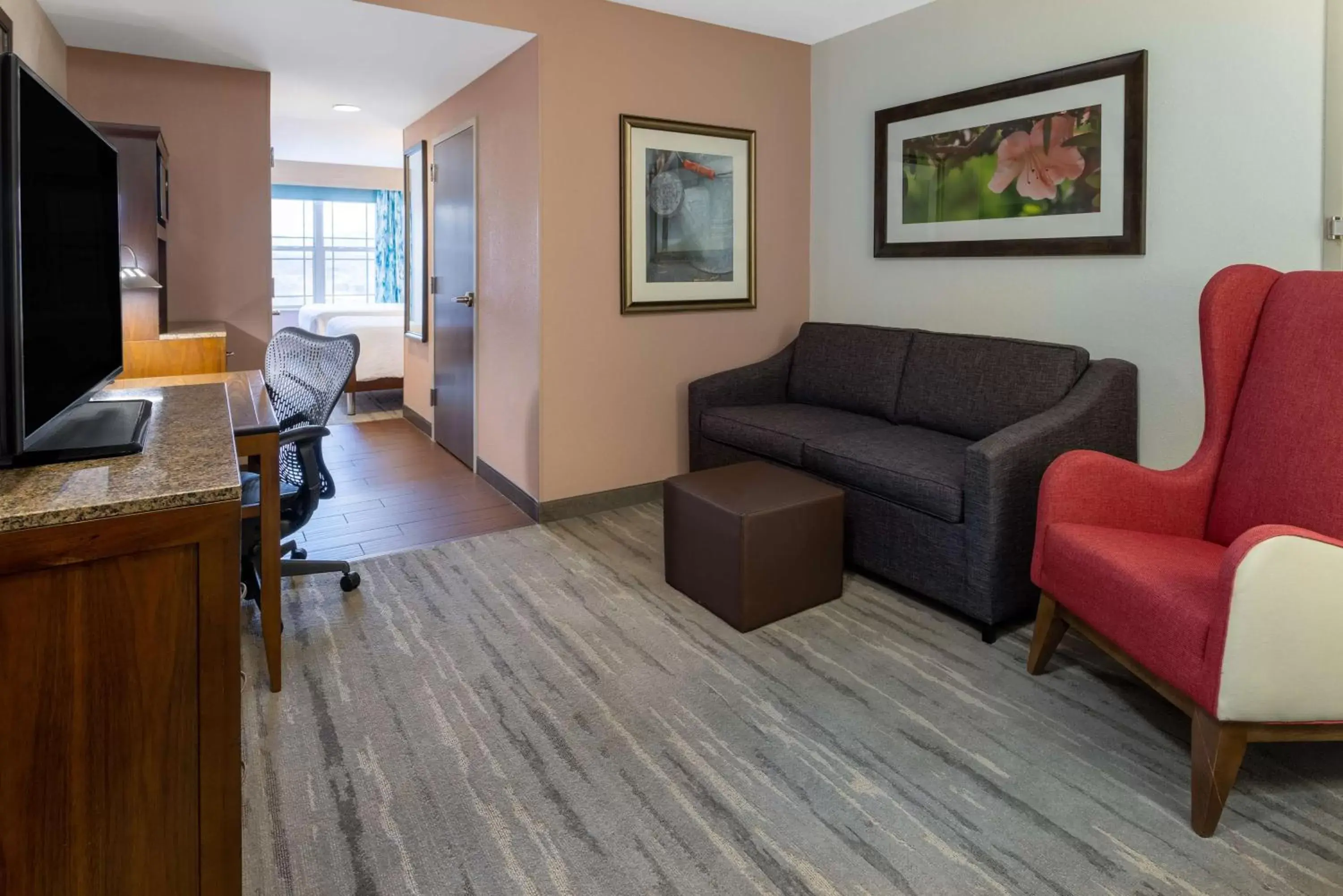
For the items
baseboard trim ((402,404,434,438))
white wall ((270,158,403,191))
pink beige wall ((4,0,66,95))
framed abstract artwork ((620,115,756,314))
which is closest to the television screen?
pink beige wall ((4,0,66,95))

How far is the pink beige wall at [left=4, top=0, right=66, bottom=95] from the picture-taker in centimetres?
291

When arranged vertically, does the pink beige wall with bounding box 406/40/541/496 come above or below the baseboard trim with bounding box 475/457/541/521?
above

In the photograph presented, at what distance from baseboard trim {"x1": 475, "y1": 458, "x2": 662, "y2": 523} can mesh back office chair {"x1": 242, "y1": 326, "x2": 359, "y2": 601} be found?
0.99 m

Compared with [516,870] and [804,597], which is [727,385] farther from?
[516,870]

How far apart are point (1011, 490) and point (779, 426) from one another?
107cm

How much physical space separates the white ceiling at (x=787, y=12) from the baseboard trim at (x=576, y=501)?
2094mm

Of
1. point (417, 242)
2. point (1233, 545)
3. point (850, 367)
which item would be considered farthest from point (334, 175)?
point (1233, 545)

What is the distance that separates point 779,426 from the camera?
133 inches

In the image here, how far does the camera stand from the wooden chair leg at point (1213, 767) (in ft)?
5.37

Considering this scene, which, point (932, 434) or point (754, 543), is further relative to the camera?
point (932, 434)

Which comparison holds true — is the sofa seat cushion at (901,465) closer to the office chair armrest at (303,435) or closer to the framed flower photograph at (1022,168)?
the framed flower photograph at (1022,168)

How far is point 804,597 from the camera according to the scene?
9.07ft

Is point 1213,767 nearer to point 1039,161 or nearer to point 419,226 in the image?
point 1039,161

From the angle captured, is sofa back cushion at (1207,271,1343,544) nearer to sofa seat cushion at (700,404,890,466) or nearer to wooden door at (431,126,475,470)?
sofa seat cushion at (700,404,890,466)
